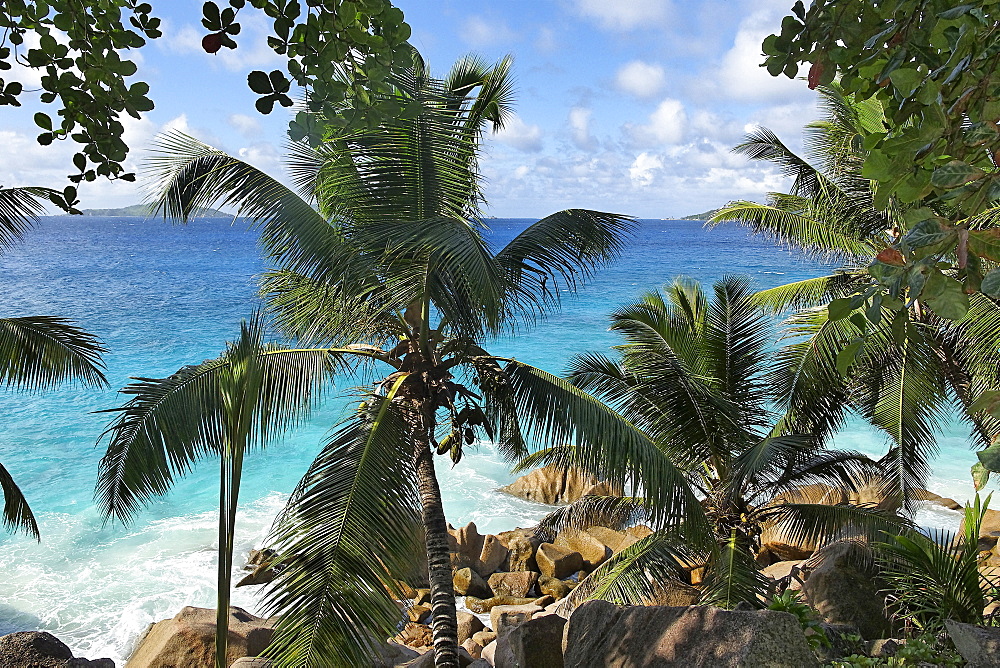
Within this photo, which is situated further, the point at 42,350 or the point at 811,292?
the point at 811,292

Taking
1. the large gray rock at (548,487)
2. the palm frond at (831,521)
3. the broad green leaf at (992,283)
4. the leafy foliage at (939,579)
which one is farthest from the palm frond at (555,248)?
the large gray rock at (548,487)

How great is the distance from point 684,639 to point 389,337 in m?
4.78

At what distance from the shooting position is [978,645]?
434 cm

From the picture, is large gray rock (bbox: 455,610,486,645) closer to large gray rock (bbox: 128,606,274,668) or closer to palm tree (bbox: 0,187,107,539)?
large gray rock (bbox: 128,606,274,668)

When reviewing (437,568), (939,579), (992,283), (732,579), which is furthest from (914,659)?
(992,283)

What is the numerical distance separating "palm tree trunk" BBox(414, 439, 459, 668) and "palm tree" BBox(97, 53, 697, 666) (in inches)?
0.6

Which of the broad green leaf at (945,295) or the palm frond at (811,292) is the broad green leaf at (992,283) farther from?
the palm frond at (811,292)

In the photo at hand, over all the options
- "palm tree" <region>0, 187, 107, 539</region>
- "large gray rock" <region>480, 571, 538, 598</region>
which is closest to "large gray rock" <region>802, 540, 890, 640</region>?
"large gray rock" <region>480, 571, 538, 598</region>

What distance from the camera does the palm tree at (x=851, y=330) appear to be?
9008 millimetres

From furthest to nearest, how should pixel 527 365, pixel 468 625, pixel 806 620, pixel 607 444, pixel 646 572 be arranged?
pixel 468 625 < pixel 646 572 < pixel 527 365 < pixel 607 444 < pixel 806 620

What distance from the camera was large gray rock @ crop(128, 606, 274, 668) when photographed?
7.71m

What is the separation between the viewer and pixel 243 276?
2030 inches

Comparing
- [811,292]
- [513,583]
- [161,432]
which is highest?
[811,292]

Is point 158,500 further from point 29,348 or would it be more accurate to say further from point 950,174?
point 950,174
